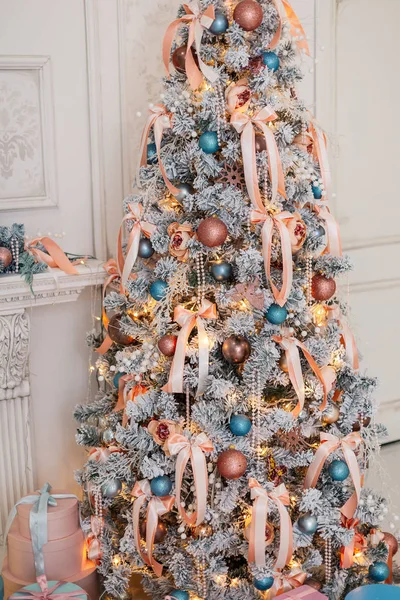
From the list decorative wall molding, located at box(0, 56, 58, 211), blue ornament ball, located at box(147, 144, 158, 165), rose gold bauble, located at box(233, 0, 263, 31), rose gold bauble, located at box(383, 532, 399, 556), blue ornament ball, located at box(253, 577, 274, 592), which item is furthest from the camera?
decorative wall molding, located at box(0, 56, 58, 211)

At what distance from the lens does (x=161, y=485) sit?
2072 millimetres

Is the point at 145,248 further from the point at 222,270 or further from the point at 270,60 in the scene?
the point at 270,60

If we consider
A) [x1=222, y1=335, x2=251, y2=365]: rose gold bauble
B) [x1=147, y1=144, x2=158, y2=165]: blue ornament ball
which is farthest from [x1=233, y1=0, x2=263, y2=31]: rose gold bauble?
[x1=222, y1=335, x2=251, y2=365]: rose gold bauble

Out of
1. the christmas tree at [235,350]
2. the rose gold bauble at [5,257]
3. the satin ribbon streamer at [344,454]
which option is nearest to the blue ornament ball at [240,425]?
the christmas tree at [235,350]

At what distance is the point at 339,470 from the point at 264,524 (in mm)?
261

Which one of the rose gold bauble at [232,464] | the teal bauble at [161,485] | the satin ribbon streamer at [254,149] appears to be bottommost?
the teal bauble at [161,485]

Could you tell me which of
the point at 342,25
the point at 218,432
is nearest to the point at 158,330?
the point at 218,432

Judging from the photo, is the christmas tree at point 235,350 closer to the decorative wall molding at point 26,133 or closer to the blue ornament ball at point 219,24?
the blue ornament ball at point 219,24

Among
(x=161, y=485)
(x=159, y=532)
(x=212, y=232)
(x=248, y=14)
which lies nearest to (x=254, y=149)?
(x=212, y=232)

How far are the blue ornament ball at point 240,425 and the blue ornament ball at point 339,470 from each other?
28 centimetres

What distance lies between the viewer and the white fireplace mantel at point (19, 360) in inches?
90.9

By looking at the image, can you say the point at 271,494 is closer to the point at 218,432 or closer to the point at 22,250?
the point at 218,432

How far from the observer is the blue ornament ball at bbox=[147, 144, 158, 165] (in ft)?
7.10

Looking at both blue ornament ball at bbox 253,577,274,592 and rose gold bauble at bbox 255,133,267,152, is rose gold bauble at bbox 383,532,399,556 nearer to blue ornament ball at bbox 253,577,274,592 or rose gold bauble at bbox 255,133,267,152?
blue ornament ball at bbox 253,577,274,592
